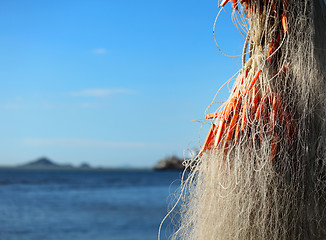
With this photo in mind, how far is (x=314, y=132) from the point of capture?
250 centimetres

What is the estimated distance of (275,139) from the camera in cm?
242

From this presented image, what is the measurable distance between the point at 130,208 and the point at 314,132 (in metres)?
35.1

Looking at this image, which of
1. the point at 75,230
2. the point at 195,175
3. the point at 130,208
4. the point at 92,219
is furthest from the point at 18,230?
the point at 195,175

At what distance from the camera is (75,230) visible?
24.7m

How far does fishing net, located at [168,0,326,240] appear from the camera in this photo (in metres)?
2.44

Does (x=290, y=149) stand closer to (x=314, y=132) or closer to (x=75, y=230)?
(x=314, y=132)

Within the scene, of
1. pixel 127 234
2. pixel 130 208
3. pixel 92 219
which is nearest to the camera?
pixel 127 234

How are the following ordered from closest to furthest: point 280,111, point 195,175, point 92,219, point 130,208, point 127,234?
point 280,111 < point 195,175 < point 127,234 < point 92,219 < point 130,208

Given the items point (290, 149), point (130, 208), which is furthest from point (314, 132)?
point (130, 208)

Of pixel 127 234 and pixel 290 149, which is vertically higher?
pixel 290 149

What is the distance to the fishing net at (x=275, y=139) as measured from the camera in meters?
2.44

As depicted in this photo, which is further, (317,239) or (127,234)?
(127,234)

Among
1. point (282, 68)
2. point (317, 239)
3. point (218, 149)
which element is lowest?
point (317, 239)

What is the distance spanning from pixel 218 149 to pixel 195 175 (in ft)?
1.03
